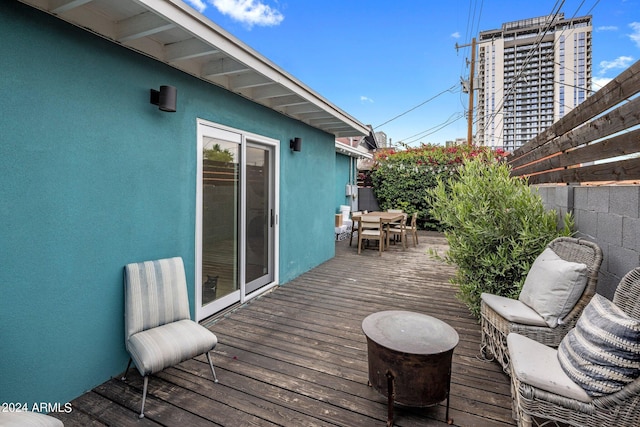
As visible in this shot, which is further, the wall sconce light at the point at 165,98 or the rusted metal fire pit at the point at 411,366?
the wall sconce light at the point at 165,98

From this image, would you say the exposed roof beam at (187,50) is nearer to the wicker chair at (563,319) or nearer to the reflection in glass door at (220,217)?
the reflection in glass door at (220,217)

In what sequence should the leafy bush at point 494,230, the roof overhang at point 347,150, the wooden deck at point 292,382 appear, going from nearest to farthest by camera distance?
the wooden deck at point 292,382, the leafy bush at point 494,230, the roof overhang at point 347,150

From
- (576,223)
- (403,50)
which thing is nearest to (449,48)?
(403,50)

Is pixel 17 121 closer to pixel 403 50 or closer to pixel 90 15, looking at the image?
pixel 90 15

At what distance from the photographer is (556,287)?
229 centimetres

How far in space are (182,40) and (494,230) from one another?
11.3 ft

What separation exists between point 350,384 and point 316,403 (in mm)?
338

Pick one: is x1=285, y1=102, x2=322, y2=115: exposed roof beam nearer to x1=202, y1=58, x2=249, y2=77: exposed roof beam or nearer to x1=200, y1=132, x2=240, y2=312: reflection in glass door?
x1=200, y1=132, x2=240, y2=312: reflection in glass door

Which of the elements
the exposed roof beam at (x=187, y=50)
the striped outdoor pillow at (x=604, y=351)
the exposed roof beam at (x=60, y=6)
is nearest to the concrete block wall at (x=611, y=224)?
the striped outdoor pillow at (x=604, y=351)

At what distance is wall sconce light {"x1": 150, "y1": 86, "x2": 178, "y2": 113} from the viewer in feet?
8.68

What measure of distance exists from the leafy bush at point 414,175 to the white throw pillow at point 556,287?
8725mm

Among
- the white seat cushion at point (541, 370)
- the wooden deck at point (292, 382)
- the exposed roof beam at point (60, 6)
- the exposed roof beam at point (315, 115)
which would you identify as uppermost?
the exposed roof beam at point (315, 115)

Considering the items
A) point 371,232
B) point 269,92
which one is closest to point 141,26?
point 269,92

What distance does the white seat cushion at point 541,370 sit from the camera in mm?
1595
